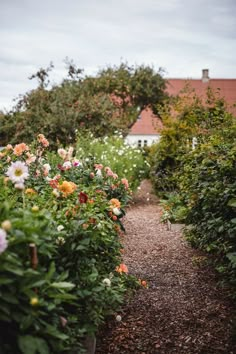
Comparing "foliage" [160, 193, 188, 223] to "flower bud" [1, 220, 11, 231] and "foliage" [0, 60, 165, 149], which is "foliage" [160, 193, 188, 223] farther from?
"flower bud" [1, 220, 11, 231]

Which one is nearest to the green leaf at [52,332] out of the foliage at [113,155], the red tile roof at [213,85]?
the foliage at [113,155]

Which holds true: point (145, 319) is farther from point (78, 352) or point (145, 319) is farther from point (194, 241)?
point (194, 241)

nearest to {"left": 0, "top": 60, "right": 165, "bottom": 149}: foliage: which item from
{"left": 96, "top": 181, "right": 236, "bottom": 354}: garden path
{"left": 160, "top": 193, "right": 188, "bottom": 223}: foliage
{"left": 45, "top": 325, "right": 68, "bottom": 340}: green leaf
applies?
{"left": 160, "top": 193, "right": 188, "bottom": 223}: foliage

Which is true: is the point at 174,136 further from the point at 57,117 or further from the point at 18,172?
the point at 18,172

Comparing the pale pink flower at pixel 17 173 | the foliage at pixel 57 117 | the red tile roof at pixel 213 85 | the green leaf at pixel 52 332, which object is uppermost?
the red tile roof at pixel 213 85

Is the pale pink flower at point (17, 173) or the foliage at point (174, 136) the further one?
the foliage at point (174, 136)

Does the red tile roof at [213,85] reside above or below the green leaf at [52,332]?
above

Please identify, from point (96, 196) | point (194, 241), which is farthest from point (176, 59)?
point (96, 196)

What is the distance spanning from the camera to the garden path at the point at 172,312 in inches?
116

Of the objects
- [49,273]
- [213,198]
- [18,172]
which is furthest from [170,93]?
[49,273]

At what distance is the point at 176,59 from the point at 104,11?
1736 centimetres

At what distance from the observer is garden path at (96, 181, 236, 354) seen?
2.95 meters

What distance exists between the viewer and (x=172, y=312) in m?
3.49

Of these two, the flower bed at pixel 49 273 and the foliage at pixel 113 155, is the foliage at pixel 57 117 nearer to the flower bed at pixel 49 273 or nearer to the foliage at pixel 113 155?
the foliage at pixel 113 155
